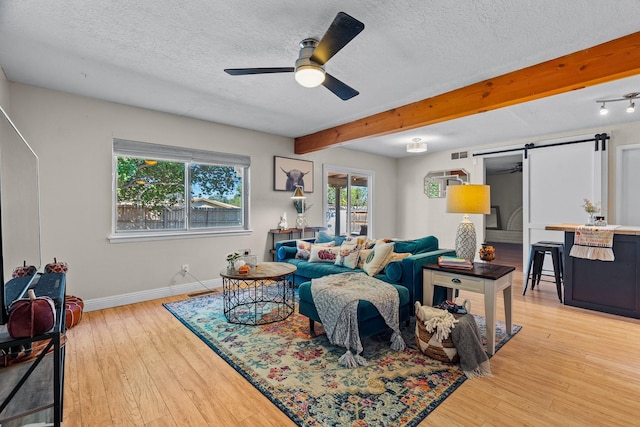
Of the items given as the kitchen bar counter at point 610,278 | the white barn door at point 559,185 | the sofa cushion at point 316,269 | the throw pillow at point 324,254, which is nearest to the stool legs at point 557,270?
the kitchen bar counter at point 610,278

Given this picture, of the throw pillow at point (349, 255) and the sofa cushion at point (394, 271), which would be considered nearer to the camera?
the sofa cushion at point (394, 271)

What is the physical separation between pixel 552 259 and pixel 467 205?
260 centimetres

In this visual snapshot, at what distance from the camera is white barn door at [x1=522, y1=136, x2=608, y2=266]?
475 centimetres

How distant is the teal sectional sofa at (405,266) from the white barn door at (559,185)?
2.81 metres

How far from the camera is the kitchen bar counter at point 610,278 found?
3332 millimetres

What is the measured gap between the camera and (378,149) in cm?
651

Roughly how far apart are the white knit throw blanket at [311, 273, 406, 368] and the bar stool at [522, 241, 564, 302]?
110 inches

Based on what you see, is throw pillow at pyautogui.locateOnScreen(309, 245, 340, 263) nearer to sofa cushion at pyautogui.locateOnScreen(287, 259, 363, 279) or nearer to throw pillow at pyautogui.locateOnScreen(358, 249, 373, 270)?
sofa cushion at pyautogui.locateOnScreen(287, 259, 363, 279)

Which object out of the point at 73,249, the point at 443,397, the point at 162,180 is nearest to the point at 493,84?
the point at 443,397

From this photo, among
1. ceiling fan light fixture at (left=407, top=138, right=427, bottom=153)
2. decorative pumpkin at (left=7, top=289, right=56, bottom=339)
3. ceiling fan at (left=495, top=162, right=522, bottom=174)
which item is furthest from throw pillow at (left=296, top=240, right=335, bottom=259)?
ceiling fan at (left=495, top=162, right=522, bottom=174)

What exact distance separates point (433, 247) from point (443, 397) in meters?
1.98

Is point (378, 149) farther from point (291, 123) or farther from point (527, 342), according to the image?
point (527, 342)

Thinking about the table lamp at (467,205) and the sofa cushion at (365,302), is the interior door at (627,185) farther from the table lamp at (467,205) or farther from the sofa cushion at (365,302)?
the sofa cushion at (365,302)

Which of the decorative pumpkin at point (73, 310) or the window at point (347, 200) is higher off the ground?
the window at point (347, 200)
